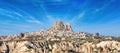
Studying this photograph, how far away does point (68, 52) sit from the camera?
529 ft

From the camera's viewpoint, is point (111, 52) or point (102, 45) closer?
point (111, 52)

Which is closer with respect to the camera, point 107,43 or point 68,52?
point 68,52

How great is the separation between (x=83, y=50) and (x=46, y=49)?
3048 centimetres

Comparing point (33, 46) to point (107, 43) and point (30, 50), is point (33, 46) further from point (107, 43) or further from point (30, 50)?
point (107, 43)

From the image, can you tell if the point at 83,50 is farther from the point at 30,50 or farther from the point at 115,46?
the point at 30,50

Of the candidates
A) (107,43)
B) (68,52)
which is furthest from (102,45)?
(68,52)

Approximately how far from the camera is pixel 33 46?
7721 inches

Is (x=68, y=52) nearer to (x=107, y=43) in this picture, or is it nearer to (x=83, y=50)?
(x=83, y=50)

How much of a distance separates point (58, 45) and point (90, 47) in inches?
1294

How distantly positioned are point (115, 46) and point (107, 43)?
9.72m

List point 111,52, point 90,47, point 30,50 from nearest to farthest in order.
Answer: point 111,52
point 90,47
point 30,50

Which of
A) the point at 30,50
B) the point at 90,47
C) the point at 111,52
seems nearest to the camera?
the point at 111,52

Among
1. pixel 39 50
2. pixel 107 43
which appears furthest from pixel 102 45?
pixel 39 50

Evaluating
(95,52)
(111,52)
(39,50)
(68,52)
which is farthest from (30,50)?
(111,52)
